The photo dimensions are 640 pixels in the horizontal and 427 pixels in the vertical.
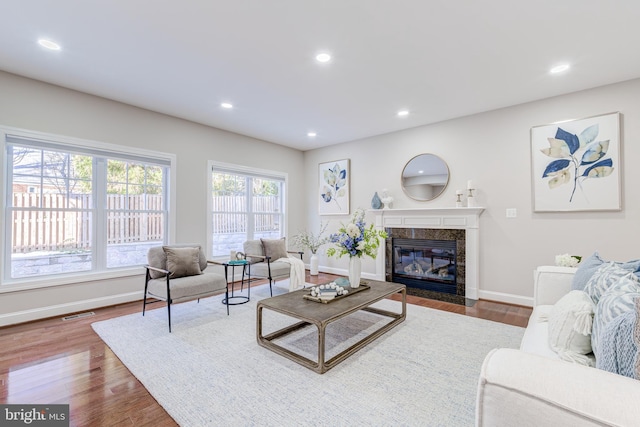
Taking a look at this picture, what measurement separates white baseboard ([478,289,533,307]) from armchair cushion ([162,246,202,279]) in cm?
386

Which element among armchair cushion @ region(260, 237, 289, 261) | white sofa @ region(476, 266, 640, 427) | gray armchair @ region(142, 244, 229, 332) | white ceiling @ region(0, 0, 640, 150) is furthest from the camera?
armchair cushion @ region(260, 237, 289, 261)

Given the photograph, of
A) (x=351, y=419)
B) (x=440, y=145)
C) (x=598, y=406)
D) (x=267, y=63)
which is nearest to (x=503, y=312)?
(x=440, y=145)

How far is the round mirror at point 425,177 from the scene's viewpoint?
15.0ft

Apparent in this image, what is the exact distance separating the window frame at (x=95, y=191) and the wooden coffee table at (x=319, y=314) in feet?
8.24

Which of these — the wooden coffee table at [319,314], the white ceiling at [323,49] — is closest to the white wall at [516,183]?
the white ceiling at [323,49]

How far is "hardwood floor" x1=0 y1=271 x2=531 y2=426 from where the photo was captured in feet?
5.81

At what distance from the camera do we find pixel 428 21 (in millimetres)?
2264

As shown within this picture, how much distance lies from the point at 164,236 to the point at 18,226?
5.01ft

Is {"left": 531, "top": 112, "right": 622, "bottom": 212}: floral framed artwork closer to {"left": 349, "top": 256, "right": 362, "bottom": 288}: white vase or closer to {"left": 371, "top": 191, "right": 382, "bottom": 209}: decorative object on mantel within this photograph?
{"left": 371, "top": 191, "right": 382, "bottom": 209}: decorative object on mantel

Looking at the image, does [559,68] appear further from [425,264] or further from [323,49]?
[425,264]

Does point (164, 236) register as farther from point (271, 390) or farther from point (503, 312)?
point (503, 312)

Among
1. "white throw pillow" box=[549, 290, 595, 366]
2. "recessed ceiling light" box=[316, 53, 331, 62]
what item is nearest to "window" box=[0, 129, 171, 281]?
"recessed ceiling light" box=[316, 53, 331, 62]

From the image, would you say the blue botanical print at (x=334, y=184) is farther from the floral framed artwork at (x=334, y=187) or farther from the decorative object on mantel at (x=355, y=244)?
the decorative object on mantel at (x=355, y=244)

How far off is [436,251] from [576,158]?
2059 millimetres
